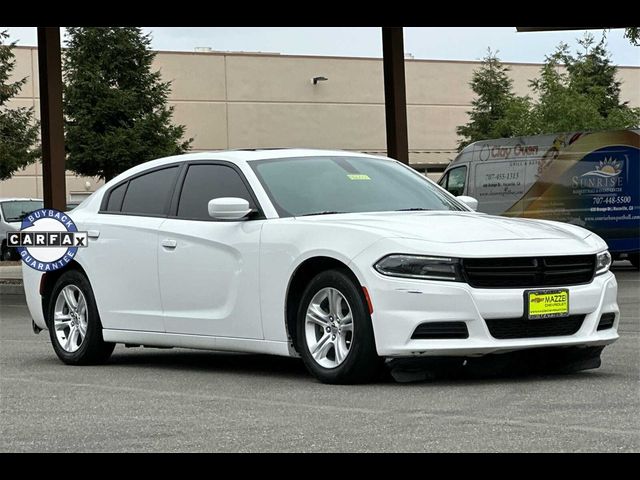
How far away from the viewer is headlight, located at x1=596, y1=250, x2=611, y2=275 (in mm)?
9156

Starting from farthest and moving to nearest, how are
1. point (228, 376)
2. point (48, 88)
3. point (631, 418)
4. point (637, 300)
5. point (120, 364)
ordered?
point (48, 88), point (637, 300), point (120, 364), point (228, 376), point (631, 418)

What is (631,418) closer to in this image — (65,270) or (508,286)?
(508,286)

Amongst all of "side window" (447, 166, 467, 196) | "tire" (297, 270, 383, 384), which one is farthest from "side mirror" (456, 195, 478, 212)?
"side window" (447, 166, 467, 196)

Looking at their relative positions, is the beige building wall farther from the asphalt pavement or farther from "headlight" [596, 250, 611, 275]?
"headlight" [596, 250, 611, 275]

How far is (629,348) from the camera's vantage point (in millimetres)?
11281

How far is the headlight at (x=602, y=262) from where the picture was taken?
916cm

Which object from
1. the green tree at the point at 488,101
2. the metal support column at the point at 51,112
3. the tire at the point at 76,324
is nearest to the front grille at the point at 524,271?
the tire at the point at 76,324

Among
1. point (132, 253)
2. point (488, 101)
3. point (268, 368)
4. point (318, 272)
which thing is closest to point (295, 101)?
point (488, 101)

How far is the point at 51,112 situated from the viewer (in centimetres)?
2203

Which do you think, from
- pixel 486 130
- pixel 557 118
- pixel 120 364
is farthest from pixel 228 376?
pixel 486 130

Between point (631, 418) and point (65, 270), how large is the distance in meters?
5.54

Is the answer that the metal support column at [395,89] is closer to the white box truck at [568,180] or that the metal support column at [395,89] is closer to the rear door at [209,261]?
the white box truck at [568,180]

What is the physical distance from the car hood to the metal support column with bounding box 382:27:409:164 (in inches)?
482

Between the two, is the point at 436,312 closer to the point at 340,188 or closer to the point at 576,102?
the point at 340,188
